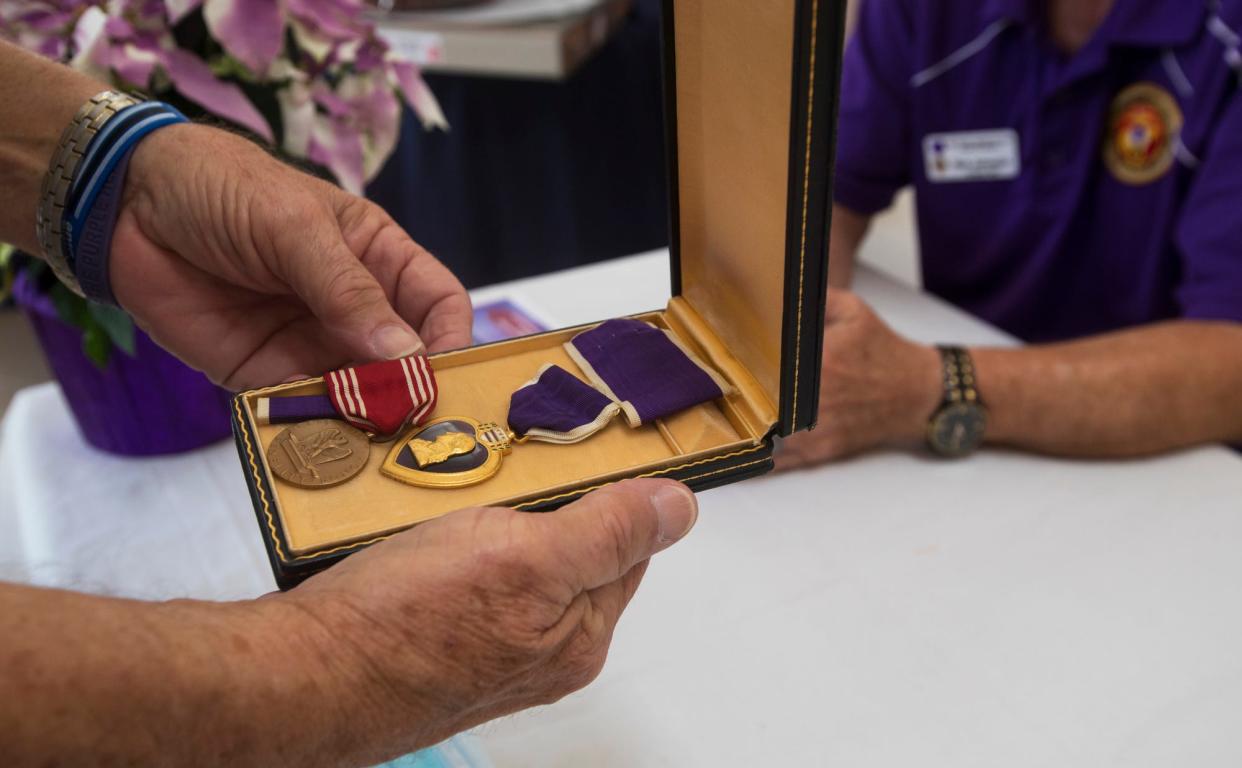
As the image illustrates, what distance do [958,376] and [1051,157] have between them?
0.45 m

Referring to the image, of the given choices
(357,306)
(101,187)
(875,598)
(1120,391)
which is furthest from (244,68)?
(1120,391)

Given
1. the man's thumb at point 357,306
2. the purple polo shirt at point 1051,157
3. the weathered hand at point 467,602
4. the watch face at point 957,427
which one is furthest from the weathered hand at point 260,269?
the purple polo shirt at point 1051,157

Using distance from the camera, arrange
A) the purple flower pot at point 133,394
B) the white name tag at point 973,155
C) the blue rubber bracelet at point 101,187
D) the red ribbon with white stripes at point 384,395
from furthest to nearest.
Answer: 1. the white name tag at point 973,155
2. the purple flower pot at point 133,394
3. the blue rubber bracelet at point 101,187
4. the red ribbon with white stripes at point 384,395

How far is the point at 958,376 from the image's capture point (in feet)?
3.10

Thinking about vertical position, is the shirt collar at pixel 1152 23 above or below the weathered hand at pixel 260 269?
above

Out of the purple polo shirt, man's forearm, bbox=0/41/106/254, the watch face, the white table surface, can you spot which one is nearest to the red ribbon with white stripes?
the white table surface

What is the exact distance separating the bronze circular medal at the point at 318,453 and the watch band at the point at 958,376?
1.90 ft

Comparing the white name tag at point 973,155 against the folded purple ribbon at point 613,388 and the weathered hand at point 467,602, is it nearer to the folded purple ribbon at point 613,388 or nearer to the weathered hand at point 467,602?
the folded purple ribbon at point 613,388

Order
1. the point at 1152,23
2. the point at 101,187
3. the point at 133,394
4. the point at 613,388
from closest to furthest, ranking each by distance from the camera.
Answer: the point at 613,388 → the point at 101,187 → the point at 133,394 → the point at 1152,23

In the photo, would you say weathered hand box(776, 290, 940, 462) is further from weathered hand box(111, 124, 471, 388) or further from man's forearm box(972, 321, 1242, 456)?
weathered hand box(111, 124, 471, 388)

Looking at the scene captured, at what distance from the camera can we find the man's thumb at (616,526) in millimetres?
494

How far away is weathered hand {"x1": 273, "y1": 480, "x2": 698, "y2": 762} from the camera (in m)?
0.46

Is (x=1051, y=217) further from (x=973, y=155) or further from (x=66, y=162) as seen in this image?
(x=66, y=162)

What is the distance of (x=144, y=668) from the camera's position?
15.7 inches
